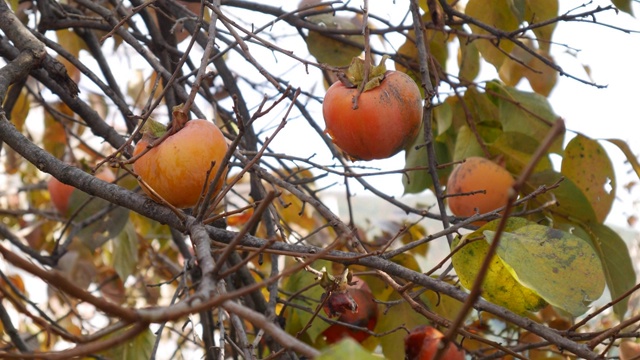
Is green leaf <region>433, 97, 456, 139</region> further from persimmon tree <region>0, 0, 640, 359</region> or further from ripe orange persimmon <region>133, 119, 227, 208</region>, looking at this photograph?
ripe orange persimmon <region>133, 119, 227, 208</region>

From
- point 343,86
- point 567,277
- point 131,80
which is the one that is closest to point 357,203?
point 131,80

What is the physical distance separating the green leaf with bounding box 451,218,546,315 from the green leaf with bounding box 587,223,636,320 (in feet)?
2.29

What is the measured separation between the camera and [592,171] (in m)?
1.88

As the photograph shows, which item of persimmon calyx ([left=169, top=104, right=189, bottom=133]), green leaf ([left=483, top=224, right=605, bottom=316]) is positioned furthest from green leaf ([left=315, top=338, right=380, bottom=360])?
persimmon calyx ([left=169, top=104, right=189, bottom=133])

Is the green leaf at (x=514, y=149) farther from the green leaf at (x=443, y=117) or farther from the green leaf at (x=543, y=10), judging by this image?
the green leaf at (x=543, y=10)

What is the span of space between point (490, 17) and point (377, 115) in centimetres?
78

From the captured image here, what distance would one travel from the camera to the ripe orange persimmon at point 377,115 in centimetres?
133

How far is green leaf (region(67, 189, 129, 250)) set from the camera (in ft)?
7.28

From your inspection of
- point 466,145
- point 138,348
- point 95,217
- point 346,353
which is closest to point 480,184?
point 466,145

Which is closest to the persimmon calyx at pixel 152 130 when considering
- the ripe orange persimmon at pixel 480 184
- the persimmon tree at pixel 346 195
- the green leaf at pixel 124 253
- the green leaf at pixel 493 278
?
the persimmon tree at pixel 346 195

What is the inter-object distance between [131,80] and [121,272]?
63.0 inches

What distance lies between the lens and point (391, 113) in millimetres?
1328

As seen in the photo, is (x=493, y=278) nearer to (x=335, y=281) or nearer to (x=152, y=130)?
(x=335, y=281)

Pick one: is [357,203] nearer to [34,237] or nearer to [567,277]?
[34,237]
